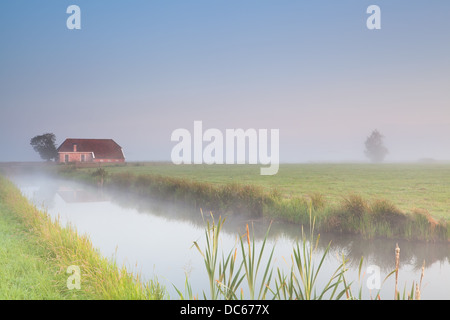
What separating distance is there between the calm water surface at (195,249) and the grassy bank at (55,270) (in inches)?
30.8

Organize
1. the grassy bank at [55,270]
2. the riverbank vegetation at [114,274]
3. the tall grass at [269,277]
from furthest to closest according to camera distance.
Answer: the grassy bank at [55,270], the riverbank vegetation at [114,274], the tall grass at [269,277]

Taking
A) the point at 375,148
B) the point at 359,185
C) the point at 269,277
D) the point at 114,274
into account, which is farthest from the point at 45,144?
the point at 375,148

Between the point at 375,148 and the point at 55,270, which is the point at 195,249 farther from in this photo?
the point at 375,148

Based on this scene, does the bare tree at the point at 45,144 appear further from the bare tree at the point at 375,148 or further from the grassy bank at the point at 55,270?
the bare tree at the point at 375,148

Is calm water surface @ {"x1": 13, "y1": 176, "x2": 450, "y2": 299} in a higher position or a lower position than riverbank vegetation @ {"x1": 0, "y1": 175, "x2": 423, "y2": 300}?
lower

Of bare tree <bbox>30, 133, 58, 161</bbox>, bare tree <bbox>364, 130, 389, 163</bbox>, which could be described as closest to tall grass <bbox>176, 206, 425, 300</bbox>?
bare tree <bbox>30, 133, 58, 161</bbox>

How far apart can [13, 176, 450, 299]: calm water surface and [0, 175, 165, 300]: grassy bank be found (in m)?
0.78

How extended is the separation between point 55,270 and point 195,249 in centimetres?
553

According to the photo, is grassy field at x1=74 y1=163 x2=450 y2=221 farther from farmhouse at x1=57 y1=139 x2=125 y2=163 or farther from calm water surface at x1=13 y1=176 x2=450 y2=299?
farmhouse at x1=57 y1=139 x2=125 y2=163

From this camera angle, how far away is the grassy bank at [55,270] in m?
A: 5.98

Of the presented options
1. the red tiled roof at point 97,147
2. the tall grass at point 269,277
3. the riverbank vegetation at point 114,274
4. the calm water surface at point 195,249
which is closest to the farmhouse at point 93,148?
the red tiled roof at point 97,147

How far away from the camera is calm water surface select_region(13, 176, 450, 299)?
910 centimetres

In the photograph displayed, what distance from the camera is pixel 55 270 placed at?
754 centimetres
